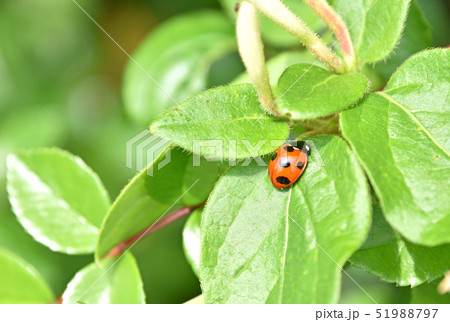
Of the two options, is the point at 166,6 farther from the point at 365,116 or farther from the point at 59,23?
the point at 365,116

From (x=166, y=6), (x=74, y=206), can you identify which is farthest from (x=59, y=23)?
(x=74, y=206)

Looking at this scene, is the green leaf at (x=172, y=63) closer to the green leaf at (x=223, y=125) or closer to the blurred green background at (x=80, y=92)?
the blurred green background at (x=80, y=92)

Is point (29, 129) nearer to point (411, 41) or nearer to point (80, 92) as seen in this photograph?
point (80, 92)

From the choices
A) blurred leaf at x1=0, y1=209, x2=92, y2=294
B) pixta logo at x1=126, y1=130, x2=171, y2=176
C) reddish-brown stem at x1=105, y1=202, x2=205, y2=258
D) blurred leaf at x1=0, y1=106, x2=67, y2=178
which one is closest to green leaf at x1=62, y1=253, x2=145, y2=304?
reddish-brown stem at x1=105, y1=202, x2=205, y2=258

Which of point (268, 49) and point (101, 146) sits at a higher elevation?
point (268, 49)

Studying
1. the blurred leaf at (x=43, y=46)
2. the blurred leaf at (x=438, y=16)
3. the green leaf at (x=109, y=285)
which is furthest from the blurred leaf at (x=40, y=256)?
the blurred leaf at (x=438, y=16)
